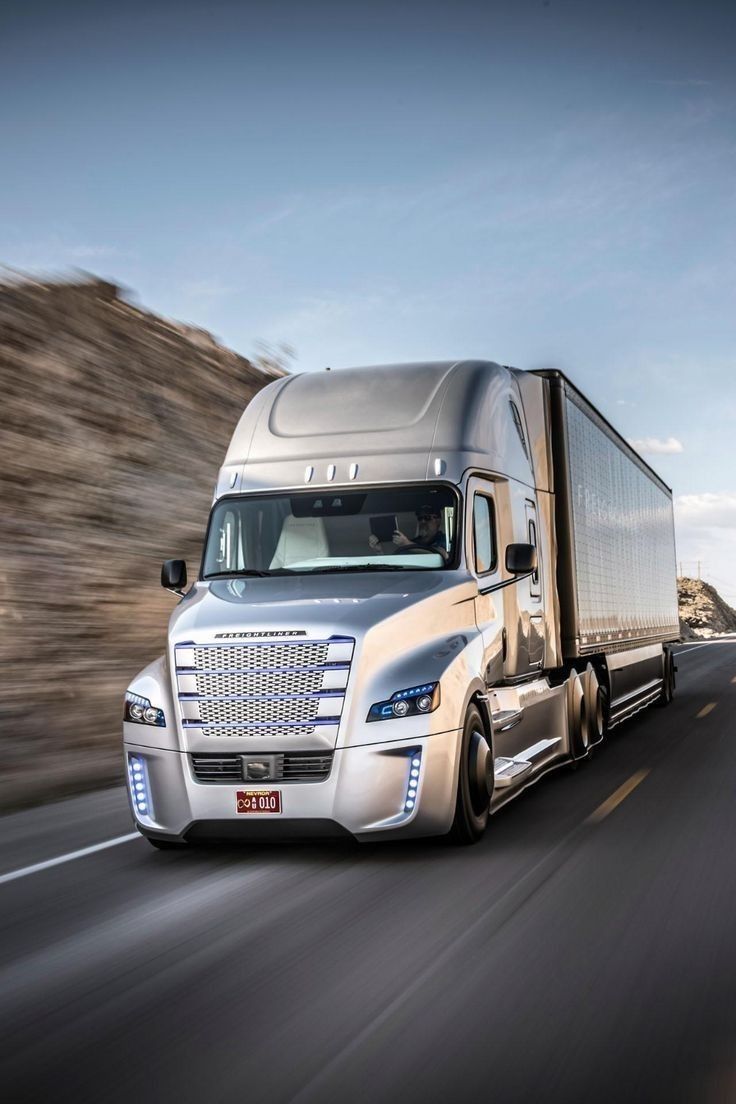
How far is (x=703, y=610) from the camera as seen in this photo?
8606 centimetres

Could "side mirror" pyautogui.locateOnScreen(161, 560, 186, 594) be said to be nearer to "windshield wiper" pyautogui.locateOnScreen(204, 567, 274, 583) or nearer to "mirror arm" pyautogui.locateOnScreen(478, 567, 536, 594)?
"windshield wiper" pyautogui.locateOnScreen(204, 567, 274, 583)

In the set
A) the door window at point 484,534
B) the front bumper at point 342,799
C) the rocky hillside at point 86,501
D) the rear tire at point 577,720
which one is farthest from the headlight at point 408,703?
the rocky hillside at point 86,501

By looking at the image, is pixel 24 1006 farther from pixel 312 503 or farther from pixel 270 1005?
pixel 312 503

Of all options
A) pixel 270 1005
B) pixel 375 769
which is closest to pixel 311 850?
pixel 375 769


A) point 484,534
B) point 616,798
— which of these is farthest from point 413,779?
point 616,798

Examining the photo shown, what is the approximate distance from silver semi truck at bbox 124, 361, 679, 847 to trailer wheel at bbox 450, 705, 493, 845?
0.9 inches

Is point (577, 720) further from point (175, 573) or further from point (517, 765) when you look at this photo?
point (175, 573)

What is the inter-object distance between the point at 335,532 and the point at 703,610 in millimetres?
80537

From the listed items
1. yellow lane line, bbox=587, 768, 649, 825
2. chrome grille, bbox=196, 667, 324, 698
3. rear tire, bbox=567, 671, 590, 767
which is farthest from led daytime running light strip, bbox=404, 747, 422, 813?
rear tire, bbox=567, 671, 590, 767

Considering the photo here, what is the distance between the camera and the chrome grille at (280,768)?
24.6 feet

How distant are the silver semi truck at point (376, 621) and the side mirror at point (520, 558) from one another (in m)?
0.02

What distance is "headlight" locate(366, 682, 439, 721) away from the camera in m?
7.57

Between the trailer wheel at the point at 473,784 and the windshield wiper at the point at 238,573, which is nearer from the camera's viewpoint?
the trailer wheel at the point at 473,784

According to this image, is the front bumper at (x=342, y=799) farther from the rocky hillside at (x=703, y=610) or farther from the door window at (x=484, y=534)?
the rocky hillside at (x=703, y=610)
